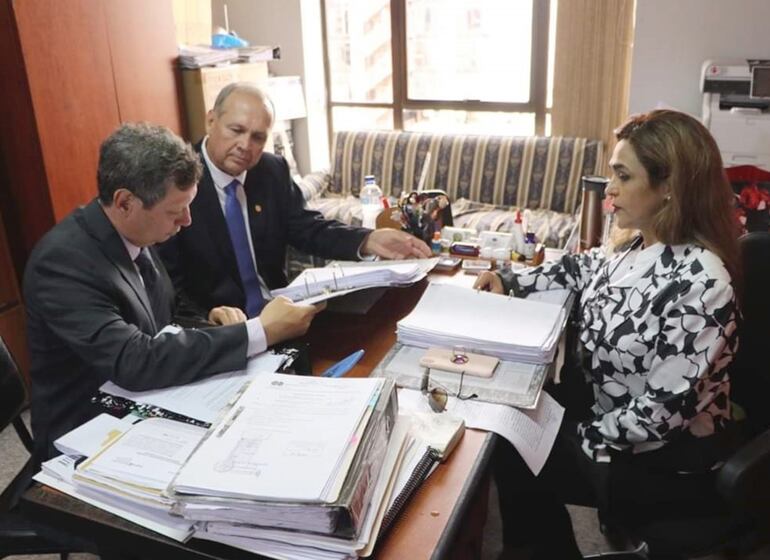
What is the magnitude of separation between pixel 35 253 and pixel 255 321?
437 millimetres

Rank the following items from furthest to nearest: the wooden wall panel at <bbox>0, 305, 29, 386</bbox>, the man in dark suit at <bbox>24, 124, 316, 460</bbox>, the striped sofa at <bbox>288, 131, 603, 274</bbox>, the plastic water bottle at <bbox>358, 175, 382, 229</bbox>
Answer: the striped sofa at <bbox>288, 131, 603, 274</bbox>, the wooden wall panel at <bbox>0, 305, 29, 386</bbox>, the plastic water bottle at <bbox>358, 175, 382, 229</bbox>, the man in dark suit at <bbox>24, 124, 316, 460</bbox>

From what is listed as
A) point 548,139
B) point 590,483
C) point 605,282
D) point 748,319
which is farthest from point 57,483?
point 548,139

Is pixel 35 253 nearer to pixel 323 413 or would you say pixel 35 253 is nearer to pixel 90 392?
pixel 90 392

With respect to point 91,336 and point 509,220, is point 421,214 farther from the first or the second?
point 509,220

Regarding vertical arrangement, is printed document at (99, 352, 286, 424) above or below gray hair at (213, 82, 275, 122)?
below

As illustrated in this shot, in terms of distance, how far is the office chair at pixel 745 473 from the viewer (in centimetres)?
114

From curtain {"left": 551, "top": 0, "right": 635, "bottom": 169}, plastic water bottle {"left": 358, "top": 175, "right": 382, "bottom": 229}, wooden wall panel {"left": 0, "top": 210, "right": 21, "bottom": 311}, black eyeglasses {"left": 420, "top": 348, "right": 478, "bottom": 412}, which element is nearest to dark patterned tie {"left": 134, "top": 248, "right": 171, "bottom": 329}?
black eyeglasses {"left": 420, "top": 348, "right": 478, "bottom": 412}

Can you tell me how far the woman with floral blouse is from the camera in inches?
49.1

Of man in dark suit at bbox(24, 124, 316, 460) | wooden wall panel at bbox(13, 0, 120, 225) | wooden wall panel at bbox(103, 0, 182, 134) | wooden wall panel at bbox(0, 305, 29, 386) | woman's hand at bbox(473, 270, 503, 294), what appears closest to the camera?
man in dark suit at bbox(24, 124, 316, 460)

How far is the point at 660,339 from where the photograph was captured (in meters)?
1.27

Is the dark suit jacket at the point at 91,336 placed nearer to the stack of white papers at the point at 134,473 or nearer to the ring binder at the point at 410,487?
the stack of white papers at the point at 134,473

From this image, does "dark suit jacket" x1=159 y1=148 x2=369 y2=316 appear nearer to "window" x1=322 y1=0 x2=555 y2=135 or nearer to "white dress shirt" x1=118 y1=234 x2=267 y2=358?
"white dress shirt" x1=118 y1=234 x2=267 y2=358

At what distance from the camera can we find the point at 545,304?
1.49 m

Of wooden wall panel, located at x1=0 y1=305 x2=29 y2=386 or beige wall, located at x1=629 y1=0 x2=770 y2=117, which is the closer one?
wooden wall panel, located at x1=0 y1=305 x2=29 y2=386
